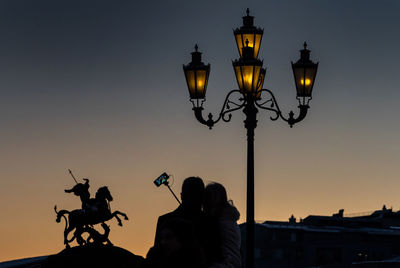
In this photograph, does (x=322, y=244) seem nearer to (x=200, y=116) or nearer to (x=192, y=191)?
(x=200, y=116)

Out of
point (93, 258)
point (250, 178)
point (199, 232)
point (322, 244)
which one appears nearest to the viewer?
point (199, 232)

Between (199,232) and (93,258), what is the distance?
710 centimetres

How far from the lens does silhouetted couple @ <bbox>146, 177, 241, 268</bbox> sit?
618 centimetres

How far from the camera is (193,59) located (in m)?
13.4

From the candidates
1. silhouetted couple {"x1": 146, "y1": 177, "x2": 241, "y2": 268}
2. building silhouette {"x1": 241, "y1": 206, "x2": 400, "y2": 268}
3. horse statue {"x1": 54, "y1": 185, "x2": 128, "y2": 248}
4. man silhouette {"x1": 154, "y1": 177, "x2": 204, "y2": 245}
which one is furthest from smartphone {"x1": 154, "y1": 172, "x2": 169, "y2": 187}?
building silhouette {"x1": 241, "y1": 206, "x2": 400, "y2": 268}

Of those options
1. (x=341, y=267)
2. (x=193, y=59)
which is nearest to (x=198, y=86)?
(x=193, y=59)

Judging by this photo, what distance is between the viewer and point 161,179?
1298 centimetres

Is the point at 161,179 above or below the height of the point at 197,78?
below

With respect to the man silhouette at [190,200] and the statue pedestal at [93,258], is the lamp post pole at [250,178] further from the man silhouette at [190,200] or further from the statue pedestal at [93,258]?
the man silhouette at [190,200]

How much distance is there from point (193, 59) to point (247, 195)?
2.40 m

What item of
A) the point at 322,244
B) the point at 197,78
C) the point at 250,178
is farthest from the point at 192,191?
the point at 322,244

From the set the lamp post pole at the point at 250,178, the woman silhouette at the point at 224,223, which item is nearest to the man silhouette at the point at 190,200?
the woman silhouette at the point at 224,223

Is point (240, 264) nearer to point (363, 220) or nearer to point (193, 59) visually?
point (193, 59)

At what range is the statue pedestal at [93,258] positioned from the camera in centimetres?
1345
